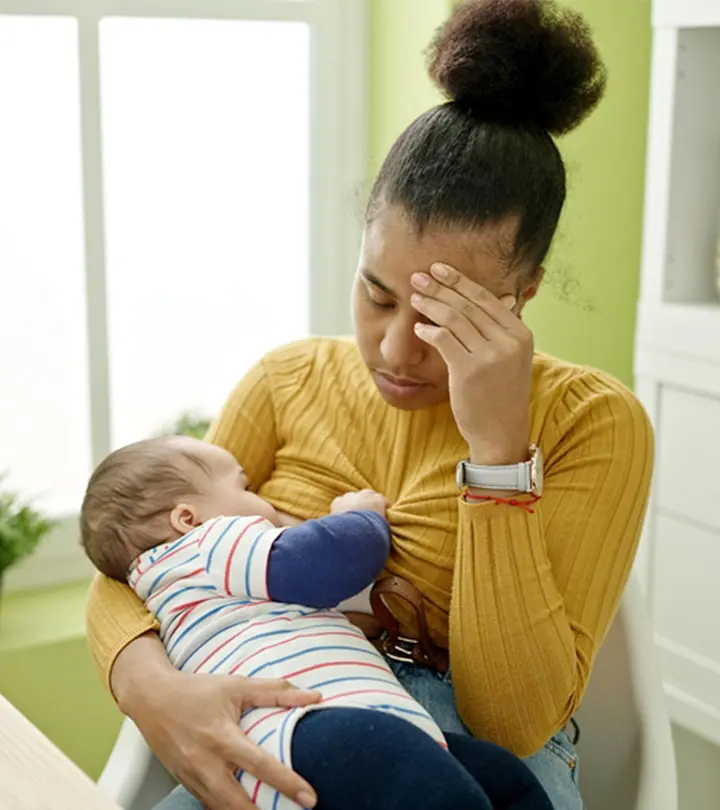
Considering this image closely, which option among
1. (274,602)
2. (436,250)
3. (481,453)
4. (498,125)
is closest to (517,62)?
(498,125)

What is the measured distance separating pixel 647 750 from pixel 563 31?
851mm

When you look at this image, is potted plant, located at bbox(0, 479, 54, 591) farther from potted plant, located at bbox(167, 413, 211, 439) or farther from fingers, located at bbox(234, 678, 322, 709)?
fingers, located at bbox(234, 678, 322, 709)

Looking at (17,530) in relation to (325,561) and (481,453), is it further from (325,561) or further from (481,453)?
(481,453)

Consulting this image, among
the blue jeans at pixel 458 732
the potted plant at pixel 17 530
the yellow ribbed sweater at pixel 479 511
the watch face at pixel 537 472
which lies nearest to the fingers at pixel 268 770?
the blue jeans at pixel 458 732

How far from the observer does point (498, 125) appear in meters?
1.36

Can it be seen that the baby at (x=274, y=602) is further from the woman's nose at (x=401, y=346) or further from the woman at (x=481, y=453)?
the woman's nose at (x=401, y=346)

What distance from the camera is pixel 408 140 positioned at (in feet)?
→ 4.54

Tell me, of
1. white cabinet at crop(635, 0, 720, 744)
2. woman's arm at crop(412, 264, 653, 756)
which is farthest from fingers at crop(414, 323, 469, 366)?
white cabinet at crop(635, 0, 720, 744)

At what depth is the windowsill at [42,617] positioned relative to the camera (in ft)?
7.04

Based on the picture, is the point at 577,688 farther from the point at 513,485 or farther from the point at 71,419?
the point at 71,419

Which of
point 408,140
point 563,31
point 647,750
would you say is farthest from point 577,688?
point 563,31

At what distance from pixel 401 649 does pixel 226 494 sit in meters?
0.28

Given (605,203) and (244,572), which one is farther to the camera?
(605,203)

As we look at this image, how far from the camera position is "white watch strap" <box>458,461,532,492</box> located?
49.9 inches
